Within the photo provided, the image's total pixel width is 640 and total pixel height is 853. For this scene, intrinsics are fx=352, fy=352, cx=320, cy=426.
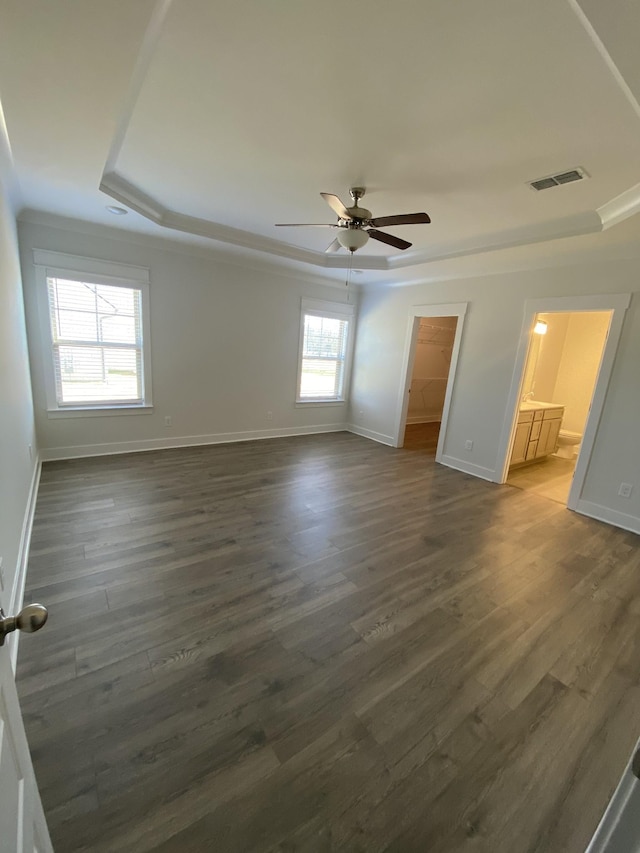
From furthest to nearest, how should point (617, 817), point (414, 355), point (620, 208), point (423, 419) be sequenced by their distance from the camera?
point (423, 419)
point (414, 355)
point (620, 208)
point (617, 817)

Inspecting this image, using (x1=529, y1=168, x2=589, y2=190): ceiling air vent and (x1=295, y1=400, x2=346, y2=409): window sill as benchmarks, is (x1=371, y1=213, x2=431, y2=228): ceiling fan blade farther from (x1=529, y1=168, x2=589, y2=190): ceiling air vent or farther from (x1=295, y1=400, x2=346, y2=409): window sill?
(x1=295, y1=400, x2=346, y2=409): window sill

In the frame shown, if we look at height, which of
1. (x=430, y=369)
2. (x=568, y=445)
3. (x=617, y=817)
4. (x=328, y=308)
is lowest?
(x=568, y=445)

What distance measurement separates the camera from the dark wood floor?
120cm

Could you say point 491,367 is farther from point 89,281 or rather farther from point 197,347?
point 89,281

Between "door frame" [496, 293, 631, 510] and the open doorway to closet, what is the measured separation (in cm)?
268

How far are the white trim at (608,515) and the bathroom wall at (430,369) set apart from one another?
13.6ft

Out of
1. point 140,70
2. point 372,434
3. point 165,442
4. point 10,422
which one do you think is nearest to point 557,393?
point 372,434

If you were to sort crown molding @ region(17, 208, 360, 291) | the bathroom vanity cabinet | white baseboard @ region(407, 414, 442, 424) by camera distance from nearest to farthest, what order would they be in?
crown molding @ region(17, 208, 360, 291) → the bathroom vanity cabinet → white baseboard @ region(407, 414, 442, 424)

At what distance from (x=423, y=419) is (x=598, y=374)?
4.52m

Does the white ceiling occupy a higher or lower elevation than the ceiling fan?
higher

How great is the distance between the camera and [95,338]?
4109 mm

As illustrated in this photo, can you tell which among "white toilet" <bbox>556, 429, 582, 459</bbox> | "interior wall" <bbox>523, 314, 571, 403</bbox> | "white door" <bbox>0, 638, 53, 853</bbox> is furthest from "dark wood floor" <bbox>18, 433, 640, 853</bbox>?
"interior wall" <bbox>523, 314, 571, 403</bbox>

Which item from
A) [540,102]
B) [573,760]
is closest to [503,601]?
[573,760]

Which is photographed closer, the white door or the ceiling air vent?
the white door
